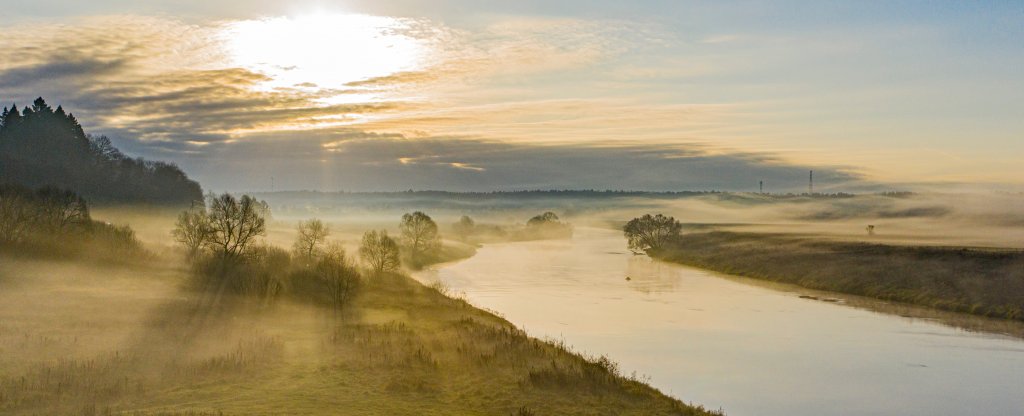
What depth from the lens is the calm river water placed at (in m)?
32.5

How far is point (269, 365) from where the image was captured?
2953 centimetres

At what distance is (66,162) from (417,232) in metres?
49.0

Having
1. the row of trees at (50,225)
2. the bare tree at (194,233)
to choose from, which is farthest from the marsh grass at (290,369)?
the bare tree at (194,233)

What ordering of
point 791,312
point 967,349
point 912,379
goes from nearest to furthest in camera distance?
point 912,379
point 967,349
point 791,312

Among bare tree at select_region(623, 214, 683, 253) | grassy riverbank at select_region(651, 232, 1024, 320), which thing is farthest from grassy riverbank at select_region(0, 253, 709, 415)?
bare tree at select_region(623, 214, 683, 253)

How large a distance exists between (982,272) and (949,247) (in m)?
17.5

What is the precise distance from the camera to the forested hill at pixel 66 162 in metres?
93.8

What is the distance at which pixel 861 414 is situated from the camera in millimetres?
29922

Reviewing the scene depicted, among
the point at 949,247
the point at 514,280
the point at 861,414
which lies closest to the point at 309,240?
the point at 514,280

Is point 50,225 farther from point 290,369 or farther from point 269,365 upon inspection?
point 290,369

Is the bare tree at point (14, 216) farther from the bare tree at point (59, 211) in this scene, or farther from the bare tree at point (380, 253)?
the bare tree at point (380, 253)

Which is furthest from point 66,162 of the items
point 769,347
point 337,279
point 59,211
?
point 769,347

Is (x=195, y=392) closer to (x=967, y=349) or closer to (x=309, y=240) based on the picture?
(x=967, y=349)

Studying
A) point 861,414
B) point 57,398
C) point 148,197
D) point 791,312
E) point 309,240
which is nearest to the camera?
point 57,398
